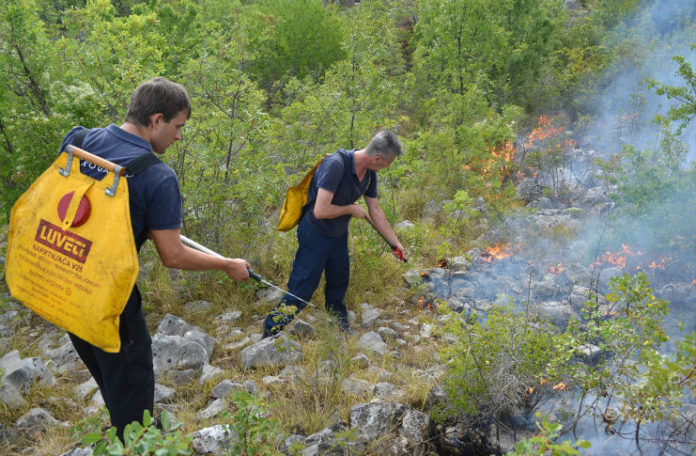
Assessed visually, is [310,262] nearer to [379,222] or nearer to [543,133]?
[379,222]

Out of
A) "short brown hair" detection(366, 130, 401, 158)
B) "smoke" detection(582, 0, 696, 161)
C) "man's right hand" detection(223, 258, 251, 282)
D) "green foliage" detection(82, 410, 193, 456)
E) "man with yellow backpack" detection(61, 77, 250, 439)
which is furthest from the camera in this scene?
"smoke" detection(582, 0, 696, 161)

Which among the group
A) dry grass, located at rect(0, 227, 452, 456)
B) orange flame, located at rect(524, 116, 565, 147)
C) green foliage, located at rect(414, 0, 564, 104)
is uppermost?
green foliage, located at rect(414, 0, 564, 104)

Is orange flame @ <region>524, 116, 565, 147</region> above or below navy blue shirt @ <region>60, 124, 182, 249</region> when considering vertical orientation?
above

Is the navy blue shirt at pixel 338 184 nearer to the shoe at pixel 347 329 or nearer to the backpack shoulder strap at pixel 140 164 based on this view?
the shoe at pixel 347 329

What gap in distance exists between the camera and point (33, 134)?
4742mm

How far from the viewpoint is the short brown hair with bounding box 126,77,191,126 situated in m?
2.16

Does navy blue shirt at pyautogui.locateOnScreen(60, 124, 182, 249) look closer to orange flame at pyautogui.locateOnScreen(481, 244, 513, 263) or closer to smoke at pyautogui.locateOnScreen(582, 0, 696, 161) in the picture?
orange flame at pyautogui.locateOnScreen(481, 244, 513, 263)

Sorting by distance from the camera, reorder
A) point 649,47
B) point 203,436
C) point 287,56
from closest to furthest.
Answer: point 203,436 < point 649,47 < point 287,56

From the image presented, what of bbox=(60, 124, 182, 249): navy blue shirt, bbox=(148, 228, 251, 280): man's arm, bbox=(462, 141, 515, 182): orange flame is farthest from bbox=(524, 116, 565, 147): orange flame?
bbox=(60, 124, 182, 249): navy blue shirt

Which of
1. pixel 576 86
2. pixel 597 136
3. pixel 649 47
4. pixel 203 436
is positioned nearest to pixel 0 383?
pixel 203 436

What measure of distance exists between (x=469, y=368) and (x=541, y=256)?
3003mm

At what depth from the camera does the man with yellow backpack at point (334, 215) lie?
372cm

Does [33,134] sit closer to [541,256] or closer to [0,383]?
[0,383]

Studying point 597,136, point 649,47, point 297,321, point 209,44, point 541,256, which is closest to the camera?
point 297,321
